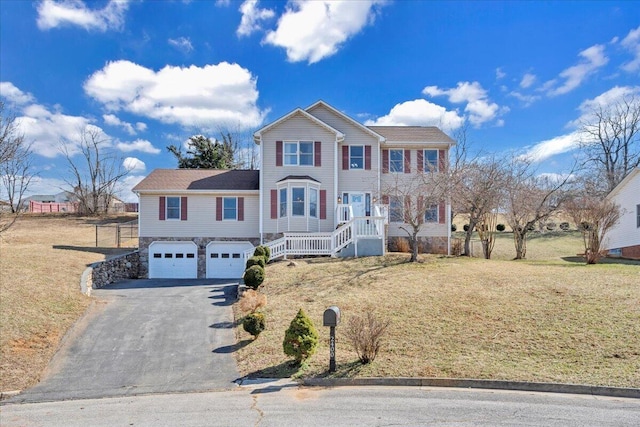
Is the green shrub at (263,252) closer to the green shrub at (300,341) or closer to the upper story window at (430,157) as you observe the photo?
the green shrub at (300,341)

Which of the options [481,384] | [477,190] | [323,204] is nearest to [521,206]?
[477,190]

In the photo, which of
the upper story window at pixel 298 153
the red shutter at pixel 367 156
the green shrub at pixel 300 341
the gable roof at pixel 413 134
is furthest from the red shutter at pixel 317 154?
the green shrub at pixel 300 341

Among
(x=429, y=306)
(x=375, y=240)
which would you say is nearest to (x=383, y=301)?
(x=429, y=306)

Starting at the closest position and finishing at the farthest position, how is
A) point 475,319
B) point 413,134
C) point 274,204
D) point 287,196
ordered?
point 475,319 < point 287,196 < point 274,204 < point 413,134

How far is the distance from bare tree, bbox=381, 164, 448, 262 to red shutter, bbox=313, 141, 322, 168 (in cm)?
363

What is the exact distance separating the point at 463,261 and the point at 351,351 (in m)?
9.98

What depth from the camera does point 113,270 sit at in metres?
20.4

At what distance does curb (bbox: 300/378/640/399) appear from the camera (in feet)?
24.3

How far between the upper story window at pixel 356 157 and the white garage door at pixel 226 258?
6.93 m

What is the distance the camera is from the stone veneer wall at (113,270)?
18172mm

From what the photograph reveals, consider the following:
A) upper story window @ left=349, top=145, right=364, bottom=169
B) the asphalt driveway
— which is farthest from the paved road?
upper story window @ left=349, top=145, right=364, bottom=169

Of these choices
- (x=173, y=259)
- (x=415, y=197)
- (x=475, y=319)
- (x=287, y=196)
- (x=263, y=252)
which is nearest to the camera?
(x=475, y=319)

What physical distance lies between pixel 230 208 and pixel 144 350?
42.1 feet

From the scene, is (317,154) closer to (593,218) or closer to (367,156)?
(367,156)
